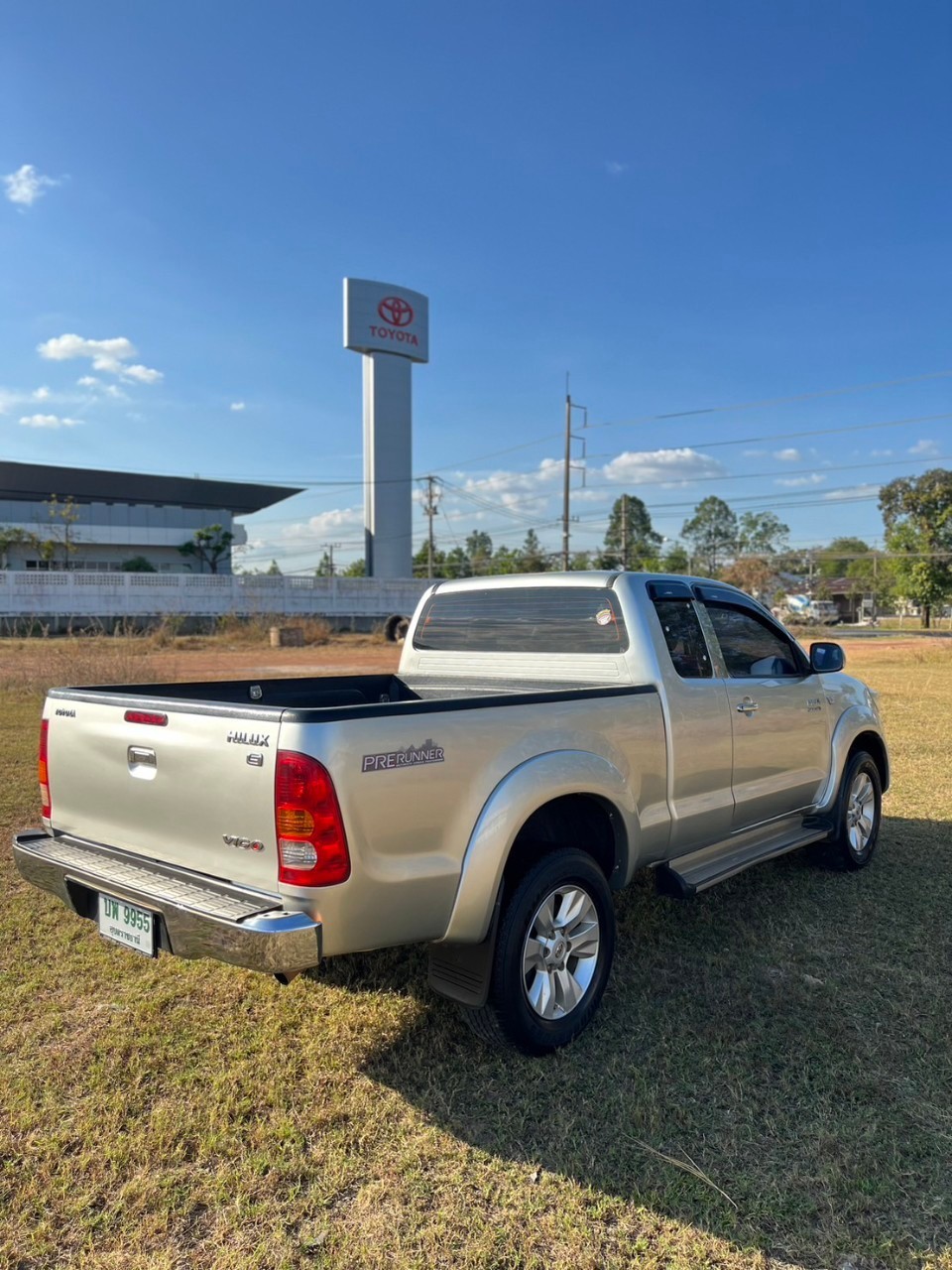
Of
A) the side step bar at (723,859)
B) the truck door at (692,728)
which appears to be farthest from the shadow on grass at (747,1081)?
the truck door at (692,728)

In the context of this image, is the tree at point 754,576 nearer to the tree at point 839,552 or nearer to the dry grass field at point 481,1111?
the tree at point 839,552

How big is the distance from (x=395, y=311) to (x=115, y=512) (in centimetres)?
3254

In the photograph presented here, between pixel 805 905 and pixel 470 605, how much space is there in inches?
101

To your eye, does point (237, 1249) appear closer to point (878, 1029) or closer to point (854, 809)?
point (878, 1029)

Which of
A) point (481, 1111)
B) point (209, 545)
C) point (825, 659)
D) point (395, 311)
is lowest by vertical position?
point (481, 1111)

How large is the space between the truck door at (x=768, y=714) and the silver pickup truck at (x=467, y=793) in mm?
17

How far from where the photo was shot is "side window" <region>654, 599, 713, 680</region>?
428cm

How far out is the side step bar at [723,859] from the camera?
3975 mm

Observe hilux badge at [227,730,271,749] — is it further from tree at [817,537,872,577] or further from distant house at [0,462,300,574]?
tree at [817,537,872,577]

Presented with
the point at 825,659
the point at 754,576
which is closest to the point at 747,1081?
the point at 825,659

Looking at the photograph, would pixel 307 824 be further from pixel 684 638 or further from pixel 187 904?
pixel 684 638

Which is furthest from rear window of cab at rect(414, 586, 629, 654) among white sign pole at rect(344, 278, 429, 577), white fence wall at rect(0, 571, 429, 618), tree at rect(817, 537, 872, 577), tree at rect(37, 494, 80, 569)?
tree at rect(817, 537, 872, 577)

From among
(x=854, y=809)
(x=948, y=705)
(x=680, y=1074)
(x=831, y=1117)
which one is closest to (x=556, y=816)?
(x=680, y=1074)

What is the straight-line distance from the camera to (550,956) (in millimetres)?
3381
